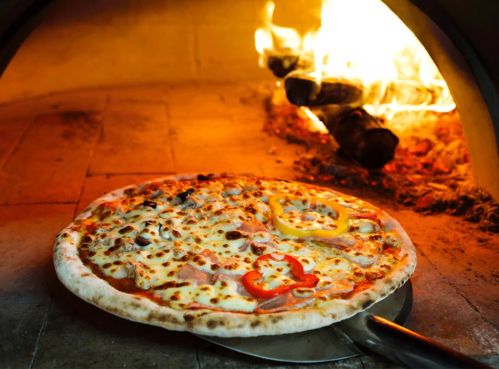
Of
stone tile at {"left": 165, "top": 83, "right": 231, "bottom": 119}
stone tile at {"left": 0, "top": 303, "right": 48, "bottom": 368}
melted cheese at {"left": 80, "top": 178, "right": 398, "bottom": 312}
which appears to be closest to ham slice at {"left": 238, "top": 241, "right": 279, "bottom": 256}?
melted cheese at {"left": 80, "top": 178, "right": 398, "bottom": 312}

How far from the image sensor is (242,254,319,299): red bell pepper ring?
2.86m


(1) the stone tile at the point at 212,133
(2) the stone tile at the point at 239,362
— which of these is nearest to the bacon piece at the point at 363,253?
(2) the stone tile at the point at 239,362

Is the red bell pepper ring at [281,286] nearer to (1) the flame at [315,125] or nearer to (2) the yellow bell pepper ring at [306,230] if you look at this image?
(2) the yellow bell pepper ring at [306,230]

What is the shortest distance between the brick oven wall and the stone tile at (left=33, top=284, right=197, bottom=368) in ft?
18.0

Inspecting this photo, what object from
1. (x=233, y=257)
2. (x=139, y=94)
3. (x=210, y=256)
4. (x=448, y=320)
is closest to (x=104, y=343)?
(x=210, y=256)

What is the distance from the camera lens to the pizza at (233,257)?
2.76 meters

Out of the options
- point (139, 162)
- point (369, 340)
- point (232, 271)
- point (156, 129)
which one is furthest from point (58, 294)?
point (156, 129)

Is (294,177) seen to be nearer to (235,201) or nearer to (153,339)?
(235,201)

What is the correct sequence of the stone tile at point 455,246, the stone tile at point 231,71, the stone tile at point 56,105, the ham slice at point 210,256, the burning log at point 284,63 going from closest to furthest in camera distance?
the ham slice at point 210,256 → the stone tile at point 455,246 → the burning log at point 284,63 → the stone tile at point 56,105 → the stone tile at point 231,71

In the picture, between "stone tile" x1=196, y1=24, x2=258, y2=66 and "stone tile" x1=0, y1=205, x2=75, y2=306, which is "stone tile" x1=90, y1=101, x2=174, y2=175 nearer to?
"stone tile" x1=0, y1=205, x2=75, y2=306

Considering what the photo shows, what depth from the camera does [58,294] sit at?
135 inches

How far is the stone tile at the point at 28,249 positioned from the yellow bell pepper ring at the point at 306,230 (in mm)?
1514

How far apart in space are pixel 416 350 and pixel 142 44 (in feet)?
24.1

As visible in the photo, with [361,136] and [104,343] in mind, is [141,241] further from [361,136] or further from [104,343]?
[361,136]
